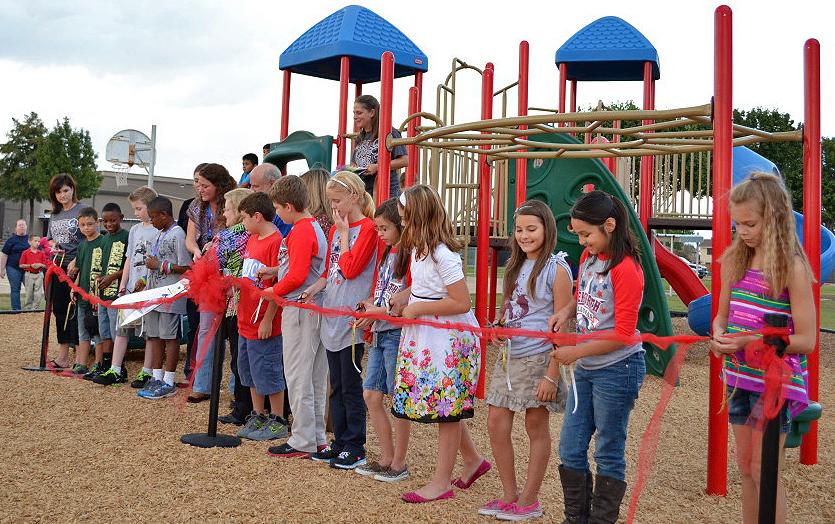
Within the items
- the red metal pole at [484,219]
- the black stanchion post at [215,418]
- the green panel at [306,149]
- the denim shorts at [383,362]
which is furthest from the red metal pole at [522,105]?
the black stanchion post at [215,418]

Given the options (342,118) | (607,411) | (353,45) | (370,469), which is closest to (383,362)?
(370,469)

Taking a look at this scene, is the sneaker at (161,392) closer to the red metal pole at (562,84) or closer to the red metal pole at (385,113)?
the red metal pole at (385,113)

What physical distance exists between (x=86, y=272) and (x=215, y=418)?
119 inches

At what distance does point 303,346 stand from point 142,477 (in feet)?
3.71

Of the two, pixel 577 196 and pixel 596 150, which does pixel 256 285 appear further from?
pixel 577 196

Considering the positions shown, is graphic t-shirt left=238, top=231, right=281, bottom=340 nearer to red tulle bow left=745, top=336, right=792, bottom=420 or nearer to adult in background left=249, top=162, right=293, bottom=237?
adult in background left=249, top=162, right=293, bottom=237

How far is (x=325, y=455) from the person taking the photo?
4.56 m

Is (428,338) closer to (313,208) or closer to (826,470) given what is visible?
(313,208)

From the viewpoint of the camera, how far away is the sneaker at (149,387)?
6262 millimetres

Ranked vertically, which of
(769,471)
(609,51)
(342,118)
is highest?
(609,51)

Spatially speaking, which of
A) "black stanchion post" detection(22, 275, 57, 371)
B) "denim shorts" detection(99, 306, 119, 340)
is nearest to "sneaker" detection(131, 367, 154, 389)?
"denim shorts" detection(99, 306, 119, 340)

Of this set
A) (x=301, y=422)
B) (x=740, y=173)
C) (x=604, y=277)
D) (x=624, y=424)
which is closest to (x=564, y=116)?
(x=604, y=277)

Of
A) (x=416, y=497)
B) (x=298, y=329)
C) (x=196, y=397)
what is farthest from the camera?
(x=196, y=397)

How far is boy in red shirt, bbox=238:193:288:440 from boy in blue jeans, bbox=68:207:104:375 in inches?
101
